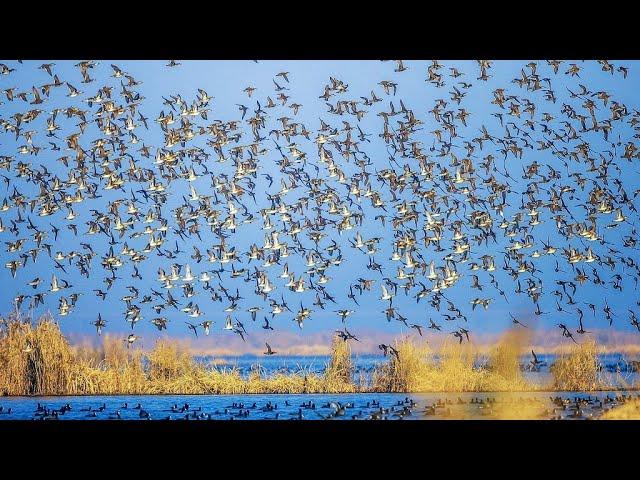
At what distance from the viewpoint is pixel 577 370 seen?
7.16 m

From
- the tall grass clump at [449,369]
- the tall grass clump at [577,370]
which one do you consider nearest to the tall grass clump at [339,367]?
the tall grass clump at [449,369]

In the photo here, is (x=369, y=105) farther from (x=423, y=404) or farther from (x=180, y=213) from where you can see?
(x=423, y=404)

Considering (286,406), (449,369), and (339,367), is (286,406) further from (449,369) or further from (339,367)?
(449,369)

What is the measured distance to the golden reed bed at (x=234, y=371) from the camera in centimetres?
706

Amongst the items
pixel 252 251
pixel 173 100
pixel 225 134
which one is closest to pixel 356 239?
pixel 252 251

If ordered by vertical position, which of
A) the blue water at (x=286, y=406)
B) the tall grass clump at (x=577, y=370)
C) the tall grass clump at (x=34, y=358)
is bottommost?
the blue water at (x=286, y=406)

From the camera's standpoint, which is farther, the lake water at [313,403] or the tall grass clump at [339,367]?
the tall grass clump at [339,367]

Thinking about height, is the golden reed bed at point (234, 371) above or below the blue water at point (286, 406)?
above

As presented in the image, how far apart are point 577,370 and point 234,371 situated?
2.38 m

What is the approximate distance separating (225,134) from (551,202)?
2334 millimetres

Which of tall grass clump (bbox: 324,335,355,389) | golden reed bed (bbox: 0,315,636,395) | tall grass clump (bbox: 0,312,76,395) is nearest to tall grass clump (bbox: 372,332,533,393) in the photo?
golden reed bed (bbox: 0,315,636,395)

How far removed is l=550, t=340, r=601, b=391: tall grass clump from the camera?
7148 mm

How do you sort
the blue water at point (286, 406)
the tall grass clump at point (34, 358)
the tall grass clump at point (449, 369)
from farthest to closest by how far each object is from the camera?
1. the tall grass clump at point (449, 369)
2. the tall grass clump at point (34, 358)
3. the blue water at point (286, 406)

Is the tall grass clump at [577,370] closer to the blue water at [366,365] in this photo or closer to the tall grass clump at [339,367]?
the blue water at [366,365]
